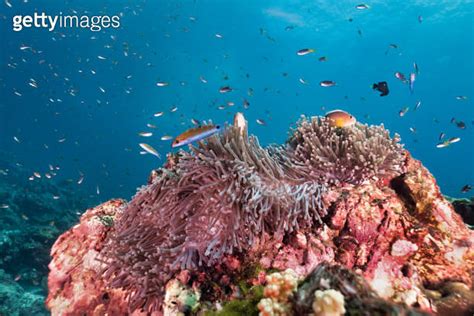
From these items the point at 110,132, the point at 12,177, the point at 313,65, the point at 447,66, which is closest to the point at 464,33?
the point at 447,66

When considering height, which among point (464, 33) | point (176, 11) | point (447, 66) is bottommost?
point (176, 11)

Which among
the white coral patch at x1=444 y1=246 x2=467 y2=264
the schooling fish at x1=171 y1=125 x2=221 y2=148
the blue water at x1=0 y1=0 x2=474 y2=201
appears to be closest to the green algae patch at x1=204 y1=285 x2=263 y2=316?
the schooling fish at x1=171 y1=125 x2=221 y2=148

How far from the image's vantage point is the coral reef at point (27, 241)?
10930 millimetres

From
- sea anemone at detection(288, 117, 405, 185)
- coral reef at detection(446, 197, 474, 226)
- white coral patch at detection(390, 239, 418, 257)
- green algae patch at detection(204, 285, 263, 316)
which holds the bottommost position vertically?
green algae patch at detection(204, 285, 263, 316)

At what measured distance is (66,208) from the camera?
22.2 metres

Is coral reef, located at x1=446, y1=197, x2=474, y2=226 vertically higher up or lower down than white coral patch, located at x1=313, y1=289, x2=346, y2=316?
higher up

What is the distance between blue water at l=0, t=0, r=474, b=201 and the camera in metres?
48.6

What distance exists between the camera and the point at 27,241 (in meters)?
14.2

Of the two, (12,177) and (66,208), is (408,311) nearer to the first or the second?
(66,208)

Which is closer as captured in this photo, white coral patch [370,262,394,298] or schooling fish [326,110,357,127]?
white coral patch [370,262,394,298]

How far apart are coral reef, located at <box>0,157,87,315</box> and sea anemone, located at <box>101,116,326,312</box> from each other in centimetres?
892

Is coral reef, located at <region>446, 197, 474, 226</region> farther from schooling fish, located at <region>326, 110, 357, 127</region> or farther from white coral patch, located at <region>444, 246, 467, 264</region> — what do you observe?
schooling fish, located at <region>326, 110, 357, 127</region>

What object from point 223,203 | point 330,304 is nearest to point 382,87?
point 223,203

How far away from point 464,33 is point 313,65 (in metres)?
31.5
